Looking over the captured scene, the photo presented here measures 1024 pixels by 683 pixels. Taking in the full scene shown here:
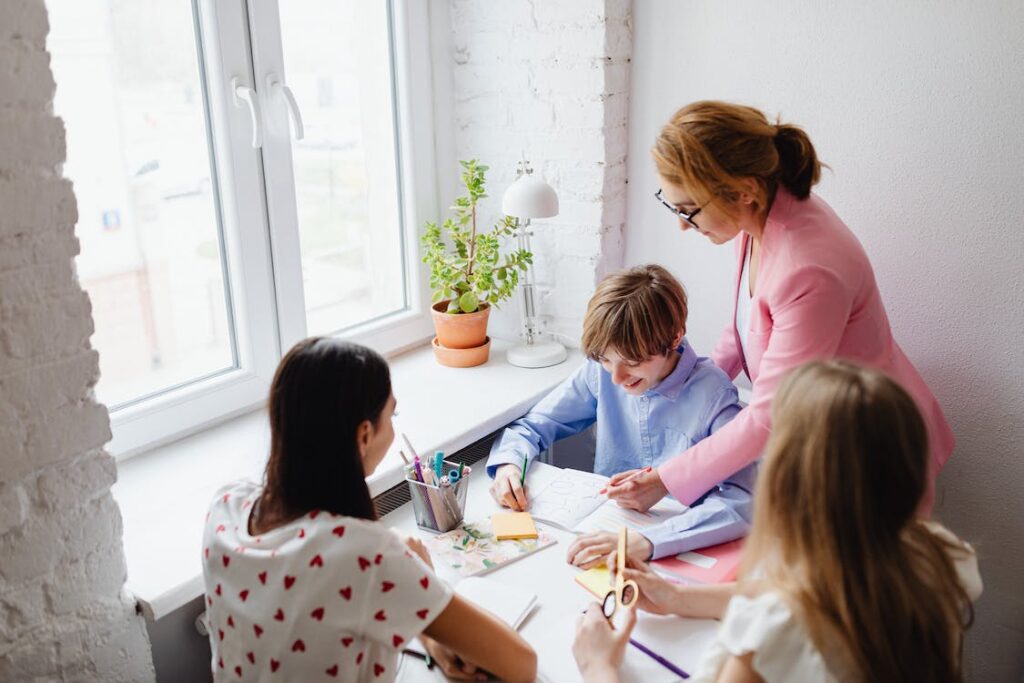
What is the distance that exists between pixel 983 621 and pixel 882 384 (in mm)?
1288

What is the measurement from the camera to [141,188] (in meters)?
1.69

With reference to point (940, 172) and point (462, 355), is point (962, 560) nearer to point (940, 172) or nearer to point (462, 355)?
point (940, 172)

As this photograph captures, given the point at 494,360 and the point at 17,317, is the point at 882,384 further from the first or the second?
the point at 494,360

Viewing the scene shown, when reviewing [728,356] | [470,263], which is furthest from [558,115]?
[728,356]

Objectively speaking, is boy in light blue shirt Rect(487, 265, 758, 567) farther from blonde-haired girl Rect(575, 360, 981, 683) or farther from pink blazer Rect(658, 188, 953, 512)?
blonde-haired girl Rect(575, 360, 981, 683)

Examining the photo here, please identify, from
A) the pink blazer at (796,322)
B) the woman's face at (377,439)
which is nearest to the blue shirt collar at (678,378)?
the pink blazer at (796,322)

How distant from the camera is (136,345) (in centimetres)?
175

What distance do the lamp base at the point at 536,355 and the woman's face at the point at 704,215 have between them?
0.72m

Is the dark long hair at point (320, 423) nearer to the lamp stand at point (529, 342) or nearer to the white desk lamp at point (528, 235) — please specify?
the white desk lamp at point (528, 235)

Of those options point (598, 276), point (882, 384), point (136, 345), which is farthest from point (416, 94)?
point (882, 384)

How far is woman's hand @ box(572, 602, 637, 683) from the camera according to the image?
1160 millimetres

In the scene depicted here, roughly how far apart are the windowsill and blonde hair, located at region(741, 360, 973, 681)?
89cm

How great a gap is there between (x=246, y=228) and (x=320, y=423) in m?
0.93

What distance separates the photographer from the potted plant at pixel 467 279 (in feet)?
7.02
